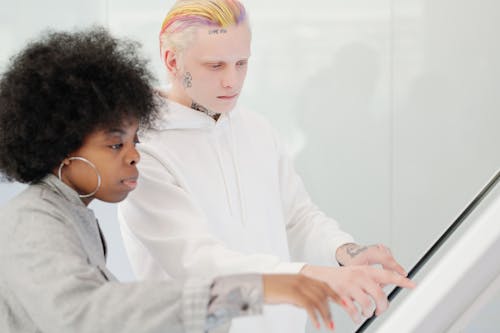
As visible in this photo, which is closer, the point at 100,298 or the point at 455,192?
the point at 100,298

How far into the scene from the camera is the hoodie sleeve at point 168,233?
137 cm

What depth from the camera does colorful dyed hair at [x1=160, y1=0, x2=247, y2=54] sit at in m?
1.53

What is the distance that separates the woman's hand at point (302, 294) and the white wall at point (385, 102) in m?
2.68

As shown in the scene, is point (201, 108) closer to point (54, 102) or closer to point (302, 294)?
point (54, 102)

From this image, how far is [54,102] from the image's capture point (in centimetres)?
114

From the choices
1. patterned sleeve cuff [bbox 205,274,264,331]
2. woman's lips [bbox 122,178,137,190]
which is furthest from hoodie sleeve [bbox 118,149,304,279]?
patterned sleeve cuff [bbox 205,274,264,331]

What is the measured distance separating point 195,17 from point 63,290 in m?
0.74

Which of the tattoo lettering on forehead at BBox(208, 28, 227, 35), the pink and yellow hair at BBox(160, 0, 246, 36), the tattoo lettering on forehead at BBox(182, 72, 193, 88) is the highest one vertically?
the pink and yellow hair at BBox(160, 0, 246, 36)

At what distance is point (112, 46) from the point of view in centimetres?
123

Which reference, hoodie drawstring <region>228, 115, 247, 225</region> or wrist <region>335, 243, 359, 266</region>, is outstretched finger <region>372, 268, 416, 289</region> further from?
hoodie drawstring <region>228, 115, 247, 225</region>

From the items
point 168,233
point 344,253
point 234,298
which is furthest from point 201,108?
point 234,298

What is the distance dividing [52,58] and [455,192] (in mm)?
2557

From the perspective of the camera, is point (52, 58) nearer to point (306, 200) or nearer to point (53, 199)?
point (53, 199)

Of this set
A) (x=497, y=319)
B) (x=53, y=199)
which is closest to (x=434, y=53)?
(x=497, y=319)
